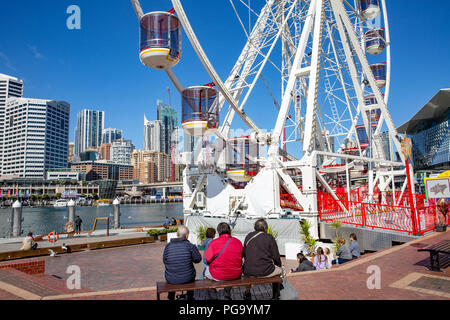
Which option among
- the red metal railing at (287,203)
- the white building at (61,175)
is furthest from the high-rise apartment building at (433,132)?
the white building at (61,175)

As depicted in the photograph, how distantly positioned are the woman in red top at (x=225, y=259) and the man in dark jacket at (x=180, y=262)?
0.25 metres

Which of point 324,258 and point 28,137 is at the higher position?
point 28,137

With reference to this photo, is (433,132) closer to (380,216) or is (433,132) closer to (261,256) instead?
(380,216)

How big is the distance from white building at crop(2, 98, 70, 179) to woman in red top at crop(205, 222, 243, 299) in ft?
655

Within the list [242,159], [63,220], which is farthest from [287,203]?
[63,220]

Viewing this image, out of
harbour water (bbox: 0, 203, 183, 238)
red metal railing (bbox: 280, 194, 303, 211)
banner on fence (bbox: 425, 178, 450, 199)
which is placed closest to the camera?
banner on fence (bbox: 425, 178, 450, 199)

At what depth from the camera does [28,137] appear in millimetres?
176750

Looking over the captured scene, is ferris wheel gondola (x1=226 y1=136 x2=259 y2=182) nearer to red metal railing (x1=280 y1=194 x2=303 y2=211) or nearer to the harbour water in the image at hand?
red metal railing (x1=280 y1=194 x2=303 y2=211)

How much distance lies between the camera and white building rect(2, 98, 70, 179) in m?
177

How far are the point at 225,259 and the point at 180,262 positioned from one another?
0.68 metres

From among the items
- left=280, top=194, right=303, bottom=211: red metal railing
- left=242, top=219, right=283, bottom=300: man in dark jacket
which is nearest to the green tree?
left=280, top=194, right=303, bottom=211: red metal railing

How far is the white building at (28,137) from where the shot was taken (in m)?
177

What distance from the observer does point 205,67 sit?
15.2 m

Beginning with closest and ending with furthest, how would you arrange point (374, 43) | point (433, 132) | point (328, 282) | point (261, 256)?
1. point (261, 256)
2. point (328, 282)
3. point (374, 43)
4. point (433, 132)
